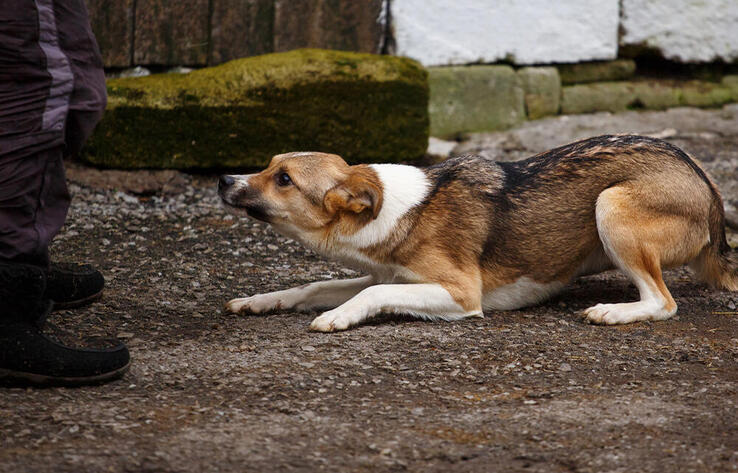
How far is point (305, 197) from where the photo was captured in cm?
413

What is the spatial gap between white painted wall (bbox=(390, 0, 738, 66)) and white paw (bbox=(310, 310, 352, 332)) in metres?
3.72

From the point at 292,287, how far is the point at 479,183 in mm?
1142

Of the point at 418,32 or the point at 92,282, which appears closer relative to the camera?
the point at 92,282

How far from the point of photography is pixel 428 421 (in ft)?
9.93

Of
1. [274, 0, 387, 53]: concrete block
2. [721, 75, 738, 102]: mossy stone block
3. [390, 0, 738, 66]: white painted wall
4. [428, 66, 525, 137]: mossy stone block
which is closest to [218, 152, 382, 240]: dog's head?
[274, 0, 387, 53]: concrete block

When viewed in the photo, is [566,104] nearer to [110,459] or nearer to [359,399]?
[359,399]

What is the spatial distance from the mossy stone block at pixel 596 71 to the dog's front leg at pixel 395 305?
468 cm

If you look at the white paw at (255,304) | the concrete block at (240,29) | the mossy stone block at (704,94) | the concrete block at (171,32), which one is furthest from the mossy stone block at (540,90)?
the white paw at (255,304)

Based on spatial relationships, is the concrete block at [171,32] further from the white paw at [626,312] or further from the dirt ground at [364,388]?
the white paw at [626,312]

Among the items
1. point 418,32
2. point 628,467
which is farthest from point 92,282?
point 418,32

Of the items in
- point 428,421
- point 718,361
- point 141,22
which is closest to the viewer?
point 428,421

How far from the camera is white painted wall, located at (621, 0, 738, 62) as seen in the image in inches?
323

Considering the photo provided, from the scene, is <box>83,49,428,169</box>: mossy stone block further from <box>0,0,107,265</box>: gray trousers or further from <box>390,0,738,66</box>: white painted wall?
<box>0,0,107,265</box>: gray trousers

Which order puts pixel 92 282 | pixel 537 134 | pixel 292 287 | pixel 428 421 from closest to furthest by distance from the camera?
pixel 428 421
pixel 92 282
pixel 292 287
pixel 537 134
